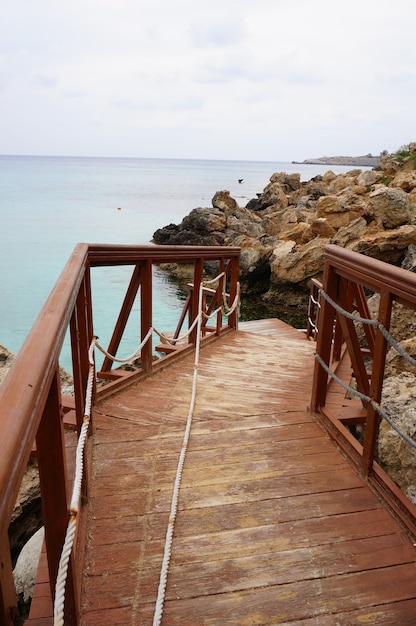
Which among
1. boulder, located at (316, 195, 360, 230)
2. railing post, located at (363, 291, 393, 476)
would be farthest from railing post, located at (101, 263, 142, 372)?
boulder, located at (316, 195, 360, 230)

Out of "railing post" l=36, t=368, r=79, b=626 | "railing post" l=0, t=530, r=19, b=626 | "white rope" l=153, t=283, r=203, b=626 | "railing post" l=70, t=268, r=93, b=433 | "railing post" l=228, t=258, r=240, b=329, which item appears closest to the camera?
"railing post" l=0, t=530, r=19, b=626

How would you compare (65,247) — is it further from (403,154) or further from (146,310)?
(146,310)

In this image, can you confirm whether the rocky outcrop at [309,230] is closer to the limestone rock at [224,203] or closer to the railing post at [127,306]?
the limestone rock at [224,203]

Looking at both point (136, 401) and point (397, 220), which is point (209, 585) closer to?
point (136, 401)

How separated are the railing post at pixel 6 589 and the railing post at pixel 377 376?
2.28 meters

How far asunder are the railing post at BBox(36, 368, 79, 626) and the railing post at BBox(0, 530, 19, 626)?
0.55 metres

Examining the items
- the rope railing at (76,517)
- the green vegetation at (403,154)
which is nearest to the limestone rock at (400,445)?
the rope railing at (76,517)

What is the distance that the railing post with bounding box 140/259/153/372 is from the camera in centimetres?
453

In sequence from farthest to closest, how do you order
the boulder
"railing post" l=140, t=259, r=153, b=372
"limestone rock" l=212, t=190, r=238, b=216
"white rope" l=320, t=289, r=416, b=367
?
"limestone rock" l=212, t=190, r=238, b=216 < the boulder < "railing post" l=140, t=259, r=153, b=372 < "white rope" l=320, t=289, r=416, b=367

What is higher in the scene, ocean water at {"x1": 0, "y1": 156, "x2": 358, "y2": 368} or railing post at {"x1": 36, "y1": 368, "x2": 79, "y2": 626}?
railing post at {"x1": 36, "y1": 368, "x2": 79, "y2": 626}

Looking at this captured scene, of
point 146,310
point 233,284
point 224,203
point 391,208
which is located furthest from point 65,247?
point 146,310

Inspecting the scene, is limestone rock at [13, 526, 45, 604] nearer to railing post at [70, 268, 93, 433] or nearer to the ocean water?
railing post at [70, 268, 93, 433]

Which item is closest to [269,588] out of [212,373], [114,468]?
[114,468]

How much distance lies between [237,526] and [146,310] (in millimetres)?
2466
